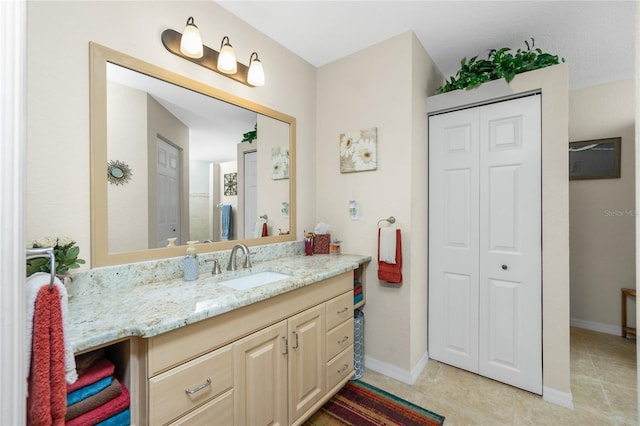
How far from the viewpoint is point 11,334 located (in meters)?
0.45

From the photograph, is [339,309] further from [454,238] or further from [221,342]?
[454,238]

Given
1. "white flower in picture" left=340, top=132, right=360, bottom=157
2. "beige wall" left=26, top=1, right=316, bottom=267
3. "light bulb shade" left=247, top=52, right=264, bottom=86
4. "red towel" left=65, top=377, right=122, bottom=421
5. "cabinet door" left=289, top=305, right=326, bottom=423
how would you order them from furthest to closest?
"white flower in picture" left=340, top=132, right=360, bottom=157 → "light bulb shade" left=247, top=52, right=264, bottom=86 → "cabinet door" left=289, top=305, right=326, bottom=423 → "beige wall" left=26, top=1, right=316, bottom=267 → "red towel" left=65, top=377, right=122, bottom=421

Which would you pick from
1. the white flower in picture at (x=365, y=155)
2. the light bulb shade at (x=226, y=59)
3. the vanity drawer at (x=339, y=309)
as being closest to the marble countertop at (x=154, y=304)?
the vanity drawer at (x=339, y=309)

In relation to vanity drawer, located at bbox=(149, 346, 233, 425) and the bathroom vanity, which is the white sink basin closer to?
the bathroom vanity

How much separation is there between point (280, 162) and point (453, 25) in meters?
1.57

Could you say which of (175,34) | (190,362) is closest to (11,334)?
(190,362)

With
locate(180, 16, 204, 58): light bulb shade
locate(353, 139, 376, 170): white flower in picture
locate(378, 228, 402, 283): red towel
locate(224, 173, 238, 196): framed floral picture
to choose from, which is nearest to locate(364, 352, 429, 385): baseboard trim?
locate(378, 228, 402, 283): red towel

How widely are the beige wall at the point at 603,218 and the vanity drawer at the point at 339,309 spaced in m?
2.65

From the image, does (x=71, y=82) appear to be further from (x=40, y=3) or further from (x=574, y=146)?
(x=574, y=146)

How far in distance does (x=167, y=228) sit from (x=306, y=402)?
122cm

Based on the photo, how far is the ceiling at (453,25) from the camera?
69.1 inches

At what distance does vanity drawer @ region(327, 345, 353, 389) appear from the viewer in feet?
5.58

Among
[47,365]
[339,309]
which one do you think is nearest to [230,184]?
[339,309]

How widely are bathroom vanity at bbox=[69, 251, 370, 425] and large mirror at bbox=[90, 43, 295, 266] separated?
28 centimetres
